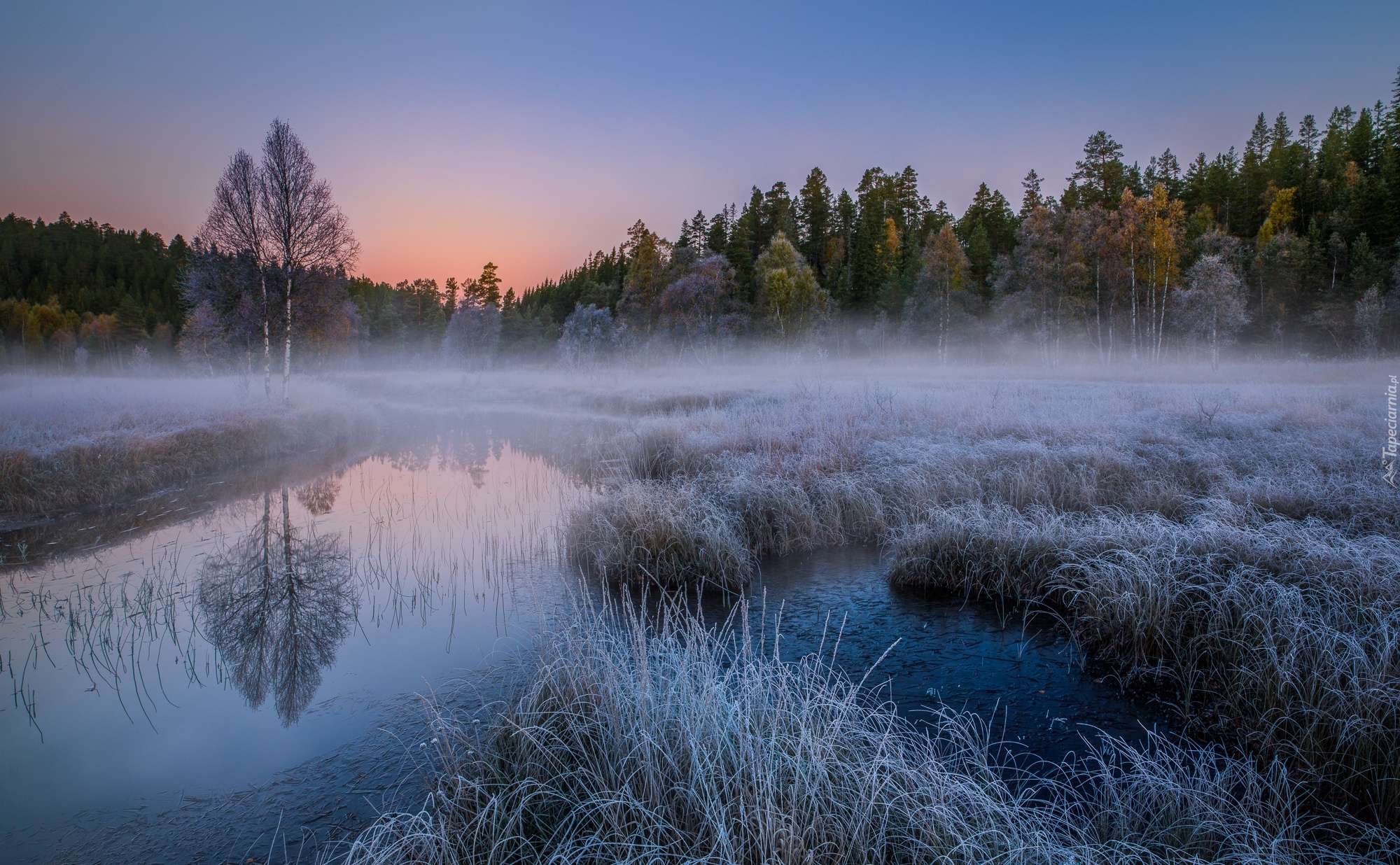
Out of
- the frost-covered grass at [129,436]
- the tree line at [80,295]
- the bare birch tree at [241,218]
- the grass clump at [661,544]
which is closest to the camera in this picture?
the grass clump at [661,544]

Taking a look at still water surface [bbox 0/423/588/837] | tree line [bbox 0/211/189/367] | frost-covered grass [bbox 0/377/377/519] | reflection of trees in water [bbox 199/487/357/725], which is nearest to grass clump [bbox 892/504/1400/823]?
still water surface [bbox 0/423/588/837]

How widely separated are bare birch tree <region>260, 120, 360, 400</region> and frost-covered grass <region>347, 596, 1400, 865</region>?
21520mm

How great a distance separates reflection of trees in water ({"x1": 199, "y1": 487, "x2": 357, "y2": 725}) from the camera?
4.91 meters

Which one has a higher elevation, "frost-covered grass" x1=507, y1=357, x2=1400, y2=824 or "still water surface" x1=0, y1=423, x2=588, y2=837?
"frost-covered grass" x1=507, y1=357, x2=1400, y2=824

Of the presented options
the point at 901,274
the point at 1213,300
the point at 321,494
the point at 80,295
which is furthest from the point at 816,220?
the point at 80,295

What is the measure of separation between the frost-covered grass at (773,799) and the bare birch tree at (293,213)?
21.5m

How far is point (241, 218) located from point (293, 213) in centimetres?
148

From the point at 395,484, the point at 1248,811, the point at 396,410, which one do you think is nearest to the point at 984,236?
the point at 396,410

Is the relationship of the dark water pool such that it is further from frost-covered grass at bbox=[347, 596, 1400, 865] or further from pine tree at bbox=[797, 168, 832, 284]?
pine tree at bbox=[797, 168, 832, 284]

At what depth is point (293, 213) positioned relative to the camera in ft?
68.5

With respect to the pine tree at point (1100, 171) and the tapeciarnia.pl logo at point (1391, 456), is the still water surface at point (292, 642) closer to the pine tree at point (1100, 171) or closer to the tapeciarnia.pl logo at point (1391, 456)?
the tapeciarnia.pl logo at point (1391, 456)

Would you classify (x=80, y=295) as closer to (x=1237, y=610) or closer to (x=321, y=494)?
(x=321, y=494)

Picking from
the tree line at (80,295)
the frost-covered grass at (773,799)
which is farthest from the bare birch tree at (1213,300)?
the tree line at (80,295)

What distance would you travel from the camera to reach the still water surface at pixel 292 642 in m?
3.90
